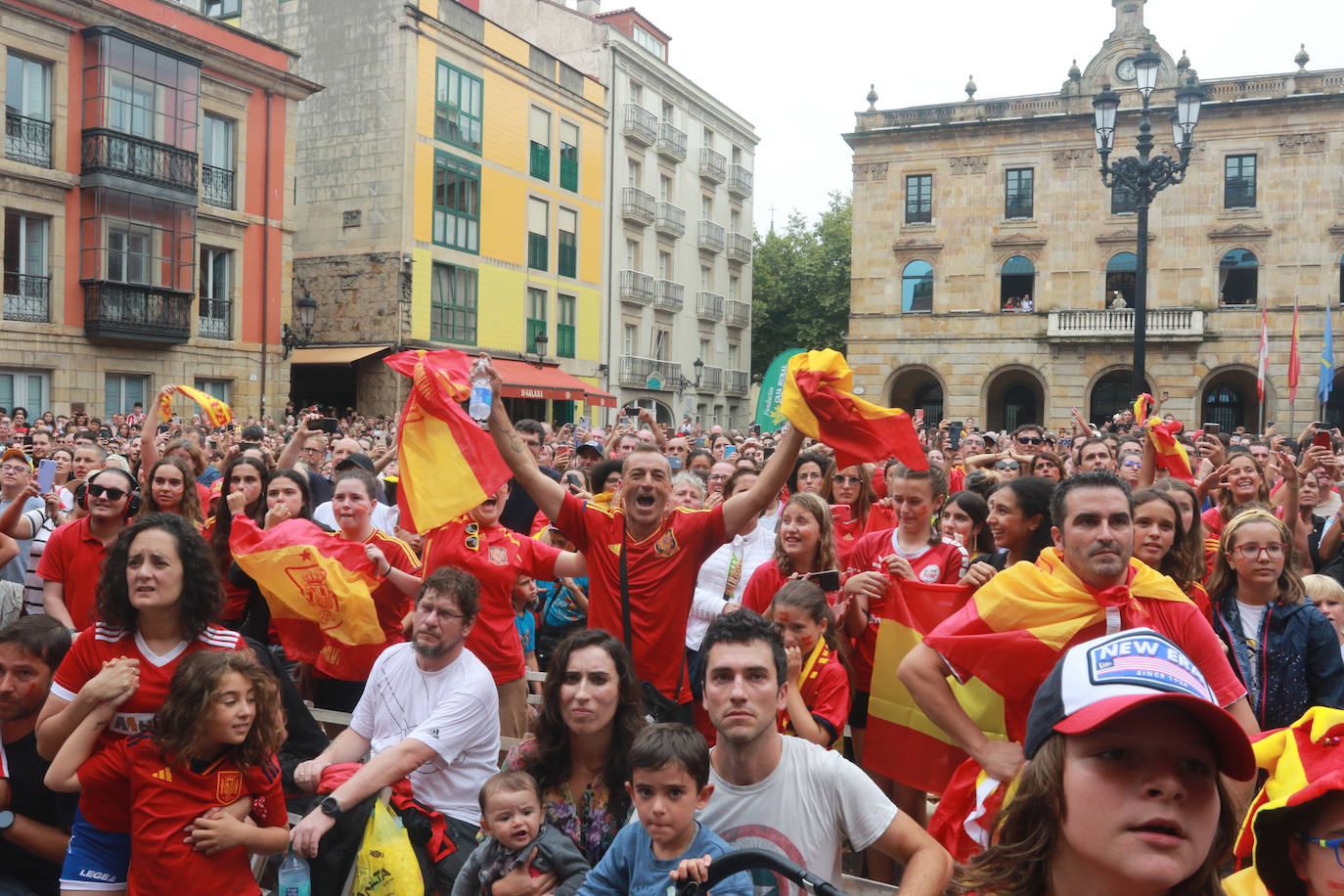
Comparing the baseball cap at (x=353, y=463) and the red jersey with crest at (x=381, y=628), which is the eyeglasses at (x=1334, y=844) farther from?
the baseball cap at (x=353, y=463)

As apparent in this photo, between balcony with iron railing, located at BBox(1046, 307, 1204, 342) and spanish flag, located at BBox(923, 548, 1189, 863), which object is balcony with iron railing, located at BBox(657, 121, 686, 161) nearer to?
balcony with iron railing, located at BBox(1046, 307, 1204, 342)

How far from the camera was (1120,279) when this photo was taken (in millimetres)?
34344

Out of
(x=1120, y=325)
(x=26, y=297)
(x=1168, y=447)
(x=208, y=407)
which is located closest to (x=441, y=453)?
(x=208, y=407)

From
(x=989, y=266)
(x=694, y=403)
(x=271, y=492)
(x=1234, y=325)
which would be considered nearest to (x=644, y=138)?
(x=694, y=403)

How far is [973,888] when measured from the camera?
179 centimetres

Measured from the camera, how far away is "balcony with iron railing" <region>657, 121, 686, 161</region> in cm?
3788

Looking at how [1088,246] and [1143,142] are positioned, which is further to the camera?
[1088,246]

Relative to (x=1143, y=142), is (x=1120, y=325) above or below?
above

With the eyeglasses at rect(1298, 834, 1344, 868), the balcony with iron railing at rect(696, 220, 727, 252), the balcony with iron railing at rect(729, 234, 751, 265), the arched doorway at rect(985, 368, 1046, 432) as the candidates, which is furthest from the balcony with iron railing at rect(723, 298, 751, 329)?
the eyeglasses at rect(1298, 834, 1344, 868)

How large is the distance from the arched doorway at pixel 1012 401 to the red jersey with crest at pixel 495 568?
3315 cm

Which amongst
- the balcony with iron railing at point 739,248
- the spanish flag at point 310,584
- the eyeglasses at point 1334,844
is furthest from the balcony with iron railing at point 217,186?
the eyeglasses at point 1334,844

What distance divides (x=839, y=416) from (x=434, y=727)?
2217 millimetres

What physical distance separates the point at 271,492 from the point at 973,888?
508 cm

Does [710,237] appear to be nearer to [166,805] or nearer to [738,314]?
[738,314]
